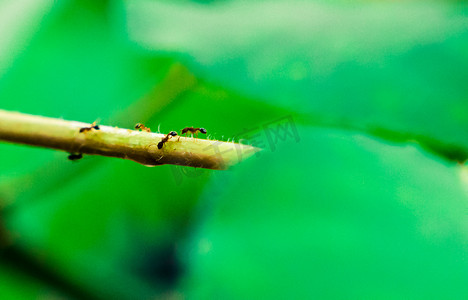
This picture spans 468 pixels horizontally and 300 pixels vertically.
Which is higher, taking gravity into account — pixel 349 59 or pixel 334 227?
pixel 349 59

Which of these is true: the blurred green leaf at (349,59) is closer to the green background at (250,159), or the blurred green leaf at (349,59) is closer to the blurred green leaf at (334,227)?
the green background at (250,159)

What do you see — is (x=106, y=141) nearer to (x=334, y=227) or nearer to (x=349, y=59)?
(x=334, y=227)

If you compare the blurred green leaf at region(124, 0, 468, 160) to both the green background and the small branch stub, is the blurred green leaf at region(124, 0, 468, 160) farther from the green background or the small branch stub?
the small branch stub

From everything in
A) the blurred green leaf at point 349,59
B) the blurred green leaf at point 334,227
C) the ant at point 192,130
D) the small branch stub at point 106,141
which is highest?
the blurred green leaf at point 349,59

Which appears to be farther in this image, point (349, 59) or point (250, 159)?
point (349, 59)

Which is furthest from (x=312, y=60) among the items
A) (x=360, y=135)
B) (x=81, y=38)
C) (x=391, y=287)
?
(x=81, y=38)

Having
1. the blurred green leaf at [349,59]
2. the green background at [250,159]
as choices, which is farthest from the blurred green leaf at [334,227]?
the blurred green leaf at [349,59]

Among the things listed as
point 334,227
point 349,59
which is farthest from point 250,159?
point 349,59
